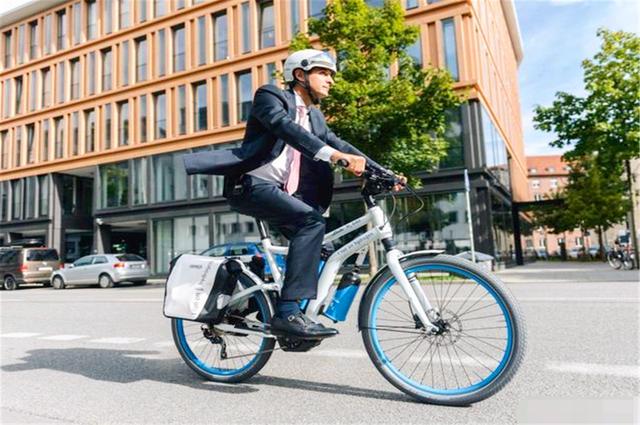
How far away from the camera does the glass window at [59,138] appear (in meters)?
32.5

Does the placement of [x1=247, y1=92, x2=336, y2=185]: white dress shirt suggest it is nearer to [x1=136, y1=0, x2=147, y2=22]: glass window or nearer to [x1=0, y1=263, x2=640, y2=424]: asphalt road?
[x1=0, y1=263, x2=640, y2=424]: asphalt road

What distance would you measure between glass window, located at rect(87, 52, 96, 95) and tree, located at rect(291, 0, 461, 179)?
21.0 meters

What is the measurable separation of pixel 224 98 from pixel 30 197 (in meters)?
16.4

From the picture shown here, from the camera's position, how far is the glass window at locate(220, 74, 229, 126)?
2688 centimetres

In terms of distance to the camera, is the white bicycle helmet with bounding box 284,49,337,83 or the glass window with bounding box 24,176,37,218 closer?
the white bicycle helmet with bounding box 284,49,337,83

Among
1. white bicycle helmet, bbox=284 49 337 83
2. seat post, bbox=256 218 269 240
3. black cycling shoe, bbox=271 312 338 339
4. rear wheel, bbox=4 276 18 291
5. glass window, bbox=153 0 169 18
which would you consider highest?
glass window, bbox=153 0 169 18

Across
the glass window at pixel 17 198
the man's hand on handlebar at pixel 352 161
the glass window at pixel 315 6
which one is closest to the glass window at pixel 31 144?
the glass window at pixel 17 198

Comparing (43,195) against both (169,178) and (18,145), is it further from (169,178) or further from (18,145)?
(169,178)

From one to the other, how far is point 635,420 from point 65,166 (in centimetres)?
3465

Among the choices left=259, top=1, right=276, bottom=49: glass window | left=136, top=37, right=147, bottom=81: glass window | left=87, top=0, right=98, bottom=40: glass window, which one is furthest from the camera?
left=87, top=0, right=98, bottom=40: glass window

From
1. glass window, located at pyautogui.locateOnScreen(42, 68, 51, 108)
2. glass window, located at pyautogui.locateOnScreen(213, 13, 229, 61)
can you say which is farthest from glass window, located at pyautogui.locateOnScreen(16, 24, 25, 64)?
glass window, located at pyautogui.locateOnScreen(213, 13, 229, 61)

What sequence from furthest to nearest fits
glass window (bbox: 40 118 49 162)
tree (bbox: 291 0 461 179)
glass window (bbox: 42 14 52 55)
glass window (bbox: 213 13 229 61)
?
1. glass window (bbox: 42 14 52 55)
2. glass window (bbox: 40 118 49 162)
3. glass window (bbox: 213 13 229 61)
4. tree (bbox: 291 0 461 179)

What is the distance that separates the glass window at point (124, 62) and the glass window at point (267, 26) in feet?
30.6

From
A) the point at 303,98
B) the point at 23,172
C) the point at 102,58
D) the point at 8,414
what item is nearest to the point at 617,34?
the point at 303,98
